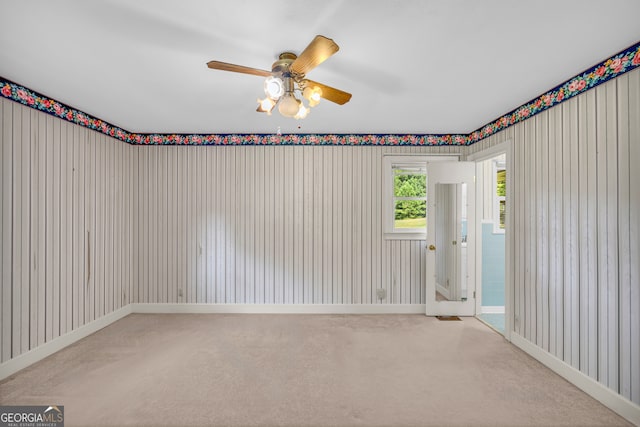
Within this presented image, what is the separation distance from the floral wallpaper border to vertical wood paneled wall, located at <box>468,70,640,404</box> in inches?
3.8

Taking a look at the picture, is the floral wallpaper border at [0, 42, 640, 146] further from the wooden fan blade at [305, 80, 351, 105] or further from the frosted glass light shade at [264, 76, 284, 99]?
the frosted glass light shade at [264, 76, 284, 99]

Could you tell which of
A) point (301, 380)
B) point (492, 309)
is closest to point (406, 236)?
point (492, 309)

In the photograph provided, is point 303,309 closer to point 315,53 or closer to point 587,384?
point 587,384

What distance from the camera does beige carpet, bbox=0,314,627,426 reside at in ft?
6.38

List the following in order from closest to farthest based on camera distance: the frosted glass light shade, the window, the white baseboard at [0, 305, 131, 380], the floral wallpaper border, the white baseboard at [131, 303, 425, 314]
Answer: the frosted glass light shade, the floral wallpaper border, the white baseboard at [0, 305, 131, 380], the white baseboard at [131, 303, 425, 314], the window

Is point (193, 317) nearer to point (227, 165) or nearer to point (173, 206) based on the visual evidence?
point (173, 206)

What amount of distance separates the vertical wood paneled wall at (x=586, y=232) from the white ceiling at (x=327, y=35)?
397mm

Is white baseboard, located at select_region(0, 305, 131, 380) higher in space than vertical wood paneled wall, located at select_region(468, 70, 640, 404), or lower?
lower

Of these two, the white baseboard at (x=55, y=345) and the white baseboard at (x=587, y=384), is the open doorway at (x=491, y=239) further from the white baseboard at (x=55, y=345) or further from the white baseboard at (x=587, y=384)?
the white baseboard at (x=55, y=345)

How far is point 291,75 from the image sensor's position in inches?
69.9

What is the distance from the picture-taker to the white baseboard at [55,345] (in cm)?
240

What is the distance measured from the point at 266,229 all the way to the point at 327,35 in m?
2.78

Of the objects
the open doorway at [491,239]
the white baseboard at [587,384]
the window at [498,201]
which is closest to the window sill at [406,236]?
the open doorway at [491,239]

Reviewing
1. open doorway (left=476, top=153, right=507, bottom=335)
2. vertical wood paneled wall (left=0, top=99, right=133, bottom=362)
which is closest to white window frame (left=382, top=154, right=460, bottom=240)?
open doorway (left=476, top=153, right=507, bottom=335)
